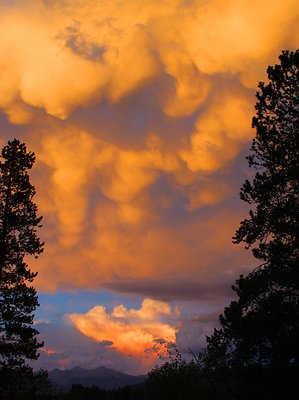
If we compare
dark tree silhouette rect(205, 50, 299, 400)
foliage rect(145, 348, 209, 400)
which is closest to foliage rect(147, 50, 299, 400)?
dark tree silhouette rect(205, 50, 299, 400)

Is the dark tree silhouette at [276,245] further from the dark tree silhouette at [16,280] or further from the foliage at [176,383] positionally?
the foliage at [176,383]

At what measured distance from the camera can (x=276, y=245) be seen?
21891mm

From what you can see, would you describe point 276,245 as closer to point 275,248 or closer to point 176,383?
point 275,248

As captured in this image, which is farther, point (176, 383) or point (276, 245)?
point (176, 383)

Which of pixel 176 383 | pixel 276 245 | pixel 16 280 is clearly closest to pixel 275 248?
pixel 276 245

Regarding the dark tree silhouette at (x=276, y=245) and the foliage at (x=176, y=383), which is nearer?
the dark tree silhouette at (x=276, y=245)

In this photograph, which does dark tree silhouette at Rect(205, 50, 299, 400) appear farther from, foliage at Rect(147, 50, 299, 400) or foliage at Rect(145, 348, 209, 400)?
foliage at Rect(145, 348, 209, 400)

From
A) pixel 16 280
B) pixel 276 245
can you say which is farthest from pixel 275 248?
pixel 16 280

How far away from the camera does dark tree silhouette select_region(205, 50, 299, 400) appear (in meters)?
21.4

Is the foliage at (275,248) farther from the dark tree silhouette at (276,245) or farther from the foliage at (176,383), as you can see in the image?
the foliage at (176,383)

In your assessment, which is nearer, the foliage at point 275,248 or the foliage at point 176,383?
the foliage at point 275,248

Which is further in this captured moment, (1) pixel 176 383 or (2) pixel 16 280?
(1) pixel 176 383

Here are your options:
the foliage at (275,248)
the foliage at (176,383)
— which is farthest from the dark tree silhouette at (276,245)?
the foliage at (176,383)

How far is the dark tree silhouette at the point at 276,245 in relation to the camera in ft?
70.3
